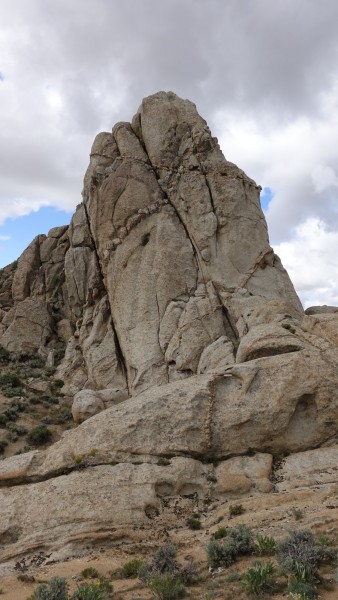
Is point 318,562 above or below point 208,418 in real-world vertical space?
below

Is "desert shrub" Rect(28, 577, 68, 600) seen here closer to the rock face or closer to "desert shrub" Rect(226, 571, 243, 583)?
"desert shrub" Rect(226, 571, 243, 583)

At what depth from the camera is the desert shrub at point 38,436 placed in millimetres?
32281

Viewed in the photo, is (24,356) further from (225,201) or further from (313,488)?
(313,488)

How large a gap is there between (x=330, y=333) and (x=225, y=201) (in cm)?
1587

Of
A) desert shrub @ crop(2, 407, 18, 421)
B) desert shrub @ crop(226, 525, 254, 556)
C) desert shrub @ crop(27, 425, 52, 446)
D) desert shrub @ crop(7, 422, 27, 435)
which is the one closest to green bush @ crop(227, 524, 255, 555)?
desert shrub @ crop(226, 525, 254, 556)

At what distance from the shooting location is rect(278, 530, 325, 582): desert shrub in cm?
1012

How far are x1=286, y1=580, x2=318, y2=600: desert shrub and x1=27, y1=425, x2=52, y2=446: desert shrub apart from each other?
2560 centimetres

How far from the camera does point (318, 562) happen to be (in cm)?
1080

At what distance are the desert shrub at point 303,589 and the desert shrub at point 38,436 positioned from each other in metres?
25.6

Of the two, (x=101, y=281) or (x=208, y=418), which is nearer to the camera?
(x=208, y=418)

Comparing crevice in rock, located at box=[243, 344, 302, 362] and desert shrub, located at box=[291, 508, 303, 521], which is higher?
crevice in rock, located at box=[243, 344, 302, 362]

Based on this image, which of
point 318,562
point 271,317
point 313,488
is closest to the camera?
point 318,562

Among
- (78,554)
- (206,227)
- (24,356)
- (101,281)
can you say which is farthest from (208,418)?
(24,356)

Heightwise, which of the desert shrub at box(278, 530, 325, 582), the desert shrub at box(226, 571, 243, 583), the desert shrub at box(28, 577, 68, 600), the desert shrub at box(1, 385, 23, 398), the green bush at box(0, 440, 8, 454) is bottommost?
the desert shrub at box(226, 571, 243, 583)
